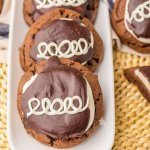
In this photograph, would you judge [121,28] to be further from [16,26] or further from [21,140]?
[21,140]

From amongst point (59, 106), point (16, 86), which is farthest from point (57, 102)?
point (16, 86)

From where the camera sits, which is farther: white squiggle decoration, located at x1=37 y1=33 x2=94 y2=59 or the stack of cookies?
white squiggle decoration, located at x1=37 y1=33 x2=94 y2=59

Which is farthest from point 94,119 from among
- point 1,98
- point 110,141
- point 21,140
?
point 1,98

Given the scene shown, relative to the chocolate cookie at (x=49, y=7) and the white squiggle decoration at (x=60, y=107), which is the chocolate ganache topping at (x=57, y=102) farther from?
the chocolate cookie at (x=49, y=7)

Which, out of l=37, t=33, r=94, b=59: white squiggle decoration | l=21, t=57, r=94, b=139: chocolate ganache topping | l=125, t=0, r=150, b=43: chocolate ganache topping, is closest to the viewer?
Answer: l=21, t=57, r=94, b=139: chocolate ganache topping

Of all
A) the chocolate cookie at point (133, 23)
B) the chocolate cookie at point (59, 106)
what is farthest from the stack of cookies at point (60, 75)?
the chocolate cookie at point (133, 23)

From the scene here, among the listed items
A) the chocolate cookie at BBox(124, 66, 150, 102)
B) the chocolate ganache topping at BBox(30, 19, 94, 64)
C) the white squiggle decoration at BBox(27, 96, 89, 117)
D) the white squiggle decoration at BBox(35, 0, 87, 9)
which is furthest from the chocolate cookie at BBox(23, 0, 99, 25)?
the white squiggle decoration at BBox(27, 96, 89, 117)

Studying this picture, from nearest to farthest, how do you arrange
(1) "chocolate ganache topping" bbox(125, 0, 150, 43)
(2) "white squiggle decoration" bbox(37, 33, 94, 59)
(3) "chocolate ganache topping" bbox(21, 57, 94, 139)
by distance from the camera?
(3) "chocolate ganache topping" bbox(21, 57, 94, 139) → (2) "white squiggle decoration" bbox(37, 33, 94, 59) → (1) "chocolate ganache topping" bbox(125, 0, 150, 43)

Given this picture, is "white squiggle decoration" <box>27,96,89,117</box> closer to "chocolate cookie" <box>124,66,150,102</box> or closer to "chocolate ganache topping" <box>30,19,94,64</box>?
"chocolate ganache topping" <box>30,19,94,64</box>
